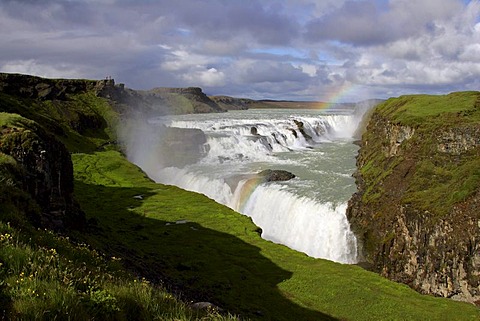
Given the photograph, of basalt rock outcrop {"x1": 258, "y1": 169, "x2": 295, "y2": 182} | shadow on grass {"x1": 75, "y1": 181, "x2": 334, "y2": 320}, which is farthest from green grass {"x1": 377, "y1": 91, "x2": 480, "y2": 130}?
shadow on grass {"x1": 75, "y1": 181, "x2": 334, "y2": 320}

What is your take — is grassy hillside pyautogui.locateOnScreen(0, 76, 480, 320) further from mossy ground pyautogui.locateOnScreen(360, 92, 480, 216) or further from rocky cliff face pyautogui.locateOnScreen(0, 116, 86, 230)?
mossy ground pyautogui.locateOnScreen(360, 92, 480, 216)

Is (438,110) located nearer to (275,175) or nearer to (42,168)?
(275,175)

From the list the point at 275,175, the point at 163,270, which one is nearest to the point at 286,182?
the point at 275,175

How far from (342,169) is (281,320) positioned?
4919cm

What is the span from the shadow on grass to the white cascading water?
12.5 m

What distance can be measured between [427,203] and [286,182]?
23.3 metres

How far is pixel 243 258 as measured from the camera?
114 ft

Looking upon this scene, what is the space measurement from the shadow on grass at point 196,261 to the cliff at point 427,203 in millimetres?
13750

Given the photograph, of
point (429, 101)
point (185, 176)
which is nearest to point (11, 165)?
point (185, 176)

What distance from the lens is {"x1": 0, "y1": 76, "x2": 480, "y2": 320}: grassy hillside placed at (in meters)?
7.02

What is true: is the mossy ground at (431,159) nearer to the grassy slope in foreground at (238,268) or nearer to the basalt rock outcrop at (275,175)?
the basalt rock outcrop at (275,175)

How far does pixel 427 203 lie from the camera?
131 feet

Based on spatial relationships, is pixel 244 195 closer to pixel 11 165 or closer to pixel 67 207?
pixel 67 207

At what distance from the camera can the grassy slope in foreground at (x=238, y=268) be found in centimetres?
2577
